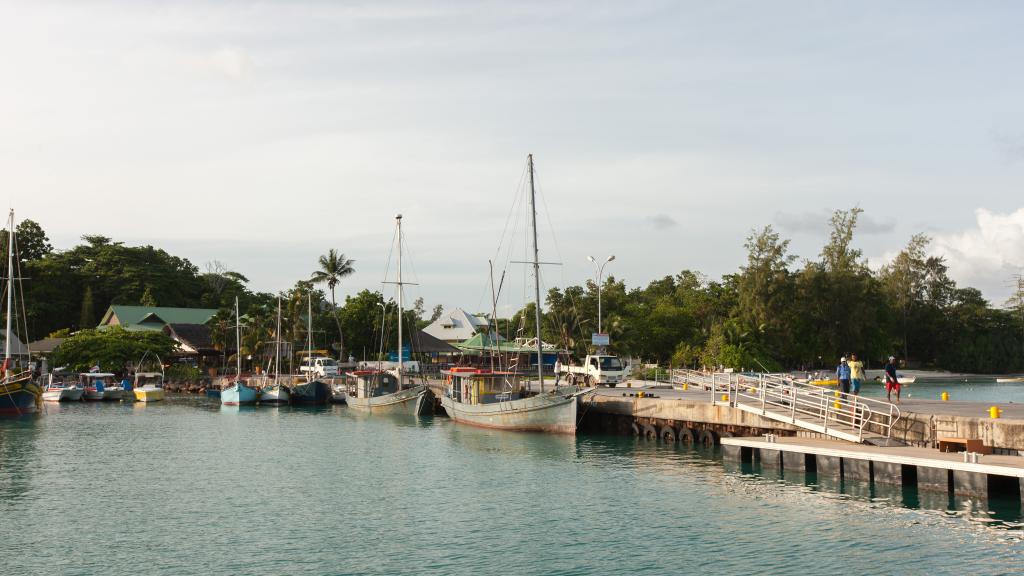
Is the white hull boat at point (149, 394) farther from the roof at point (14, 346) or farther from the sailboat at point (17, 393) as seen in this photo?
the roof at point (14, 346)

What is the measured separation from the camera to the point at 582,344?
310 ft

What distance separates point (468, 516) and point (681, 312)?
246 feet

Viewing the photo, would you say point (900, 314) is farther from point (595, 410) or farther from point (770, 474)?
point (770, 474)

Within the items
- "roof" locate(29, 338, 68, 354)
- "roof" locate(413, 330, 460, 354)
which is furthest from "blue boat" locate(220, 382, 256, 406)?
"roof" locate(29, 338, 68, 354)

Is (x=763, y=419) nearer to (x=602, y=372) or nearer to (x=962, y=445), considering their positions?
(x=962, y=445)

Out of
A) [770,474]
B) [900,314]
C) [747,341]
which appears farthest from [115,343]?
[900,314]

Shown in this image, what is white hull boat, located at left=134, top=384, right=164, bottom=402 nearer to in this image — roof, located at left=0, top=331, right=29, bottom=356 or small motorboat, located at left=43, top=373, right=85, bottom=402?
small motorboat, located at left=43, top=373, right=85, bottom=402

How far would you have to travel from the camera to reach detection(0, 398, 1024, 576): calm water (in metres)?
20.0

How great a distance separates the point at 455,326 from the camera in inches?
5192

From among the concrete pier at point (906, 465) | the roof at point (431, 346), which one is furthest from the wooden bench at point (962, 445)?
the roof at point (431, 346)

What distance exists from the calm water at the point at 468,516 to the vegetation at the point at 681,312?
3926cm

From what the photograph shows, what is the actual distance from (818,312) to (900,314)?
103 ft

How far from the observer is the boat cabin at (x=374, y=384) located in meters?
67.7

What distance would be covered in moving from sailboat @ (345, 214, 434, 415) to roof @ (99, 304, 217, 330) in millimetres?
47777
